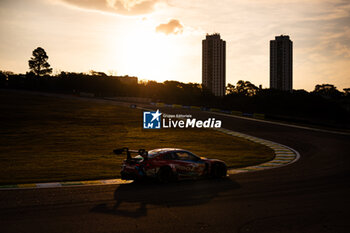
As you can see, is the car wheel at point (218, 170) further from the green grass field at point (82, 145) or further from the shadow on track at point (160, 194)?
the green grass field at point (82, 145)

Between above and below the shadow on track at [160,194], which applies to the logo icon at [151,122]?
above

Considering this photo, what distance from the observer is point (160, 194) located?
11.4 metres

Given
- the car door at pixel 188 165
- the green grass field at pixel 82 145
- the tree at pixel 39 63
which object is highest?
the tree at pixel 39 63

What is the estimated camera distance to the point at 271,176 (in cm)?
1527

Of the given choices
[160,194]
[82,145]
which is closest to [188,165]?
[160,194]

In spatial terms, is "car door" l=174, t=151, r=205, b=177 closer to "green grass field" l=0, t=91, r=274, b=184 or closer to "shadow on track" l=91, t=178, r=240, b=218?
"shadow on track" l=91, t=178, r=240, b=218

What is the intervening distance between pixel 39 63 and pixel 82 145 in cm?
11220

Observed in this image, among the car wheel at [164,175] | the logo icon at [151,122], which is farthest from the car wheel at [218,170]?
the logo icon at [151,122]

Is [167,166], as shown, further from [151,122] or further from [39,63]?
[39,63]

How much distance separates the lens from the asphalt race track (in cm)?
788

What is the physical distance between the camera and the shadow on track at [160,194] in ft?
30.6

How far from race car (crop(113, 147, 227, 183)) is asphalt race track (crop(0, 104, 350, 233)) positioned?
1.46 feet

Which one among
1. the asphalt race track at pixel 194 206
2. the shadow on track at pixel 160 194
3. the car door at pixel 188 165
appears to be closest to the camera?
the asphalt race track at pixel 194 206

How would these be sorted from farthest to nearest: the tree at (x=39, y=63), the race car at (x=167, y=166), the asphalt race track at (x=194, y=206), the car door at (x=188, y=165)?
the tree at (x=39, y=63) → the car door at (x=188, y=165) → the race car at (x=167, y=166) → the asphalt race track at (x=194, y=206)
